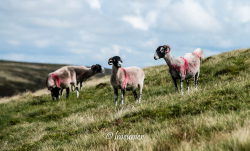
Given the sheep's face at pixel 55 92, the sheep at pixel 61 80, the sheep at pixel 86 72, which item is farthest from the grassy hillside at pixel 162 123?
the sheep at pixel 86 72

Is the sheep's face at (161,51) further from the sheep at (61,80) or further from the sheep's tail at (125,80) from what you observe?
the sheep at (61,80)

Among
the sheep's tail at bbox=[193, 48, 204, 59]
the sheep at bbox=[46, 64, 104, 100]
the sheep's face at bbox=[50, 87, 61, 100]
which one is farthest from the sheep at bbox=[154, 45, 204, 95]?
the sheep's face at bbox=[50, 87, 61, 100]

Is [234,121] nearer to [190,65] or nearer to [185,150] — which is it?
[185,150]

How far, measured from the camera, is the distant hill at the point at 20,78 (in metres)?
82.9

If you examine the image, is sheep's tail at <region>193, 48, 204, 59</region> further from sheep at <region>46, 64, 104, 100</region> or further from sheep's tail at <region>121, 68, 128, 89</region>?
sheep at <region>46, 64, 104, 100</region>

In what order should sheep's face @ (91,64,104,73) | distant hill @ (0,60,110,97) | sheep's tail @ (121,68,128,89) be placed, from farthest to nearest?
distant hill @ (0,60,110,97)
sheep's face @ (91,64,104,73)
sheep's tail @ (121,68,128,89)

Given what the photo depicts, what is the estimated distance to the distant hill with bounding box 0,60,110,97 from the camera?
82875mm

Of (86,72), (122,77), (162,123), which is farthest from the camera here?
(86,72)

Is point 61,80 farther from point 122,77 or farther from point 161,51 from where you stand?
point 161,51

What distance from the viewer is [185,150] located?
463 centimetres

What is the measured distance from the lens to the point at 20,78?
329 ft

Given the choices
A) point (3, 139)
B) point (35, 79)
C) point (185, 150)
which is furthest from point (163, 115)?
point (35, 79)

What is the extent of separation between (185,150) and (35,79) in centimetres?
10299

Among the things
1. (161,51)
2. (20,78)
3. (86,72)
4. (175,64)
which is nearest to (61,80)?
(86,72)
